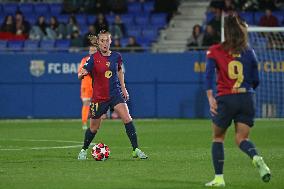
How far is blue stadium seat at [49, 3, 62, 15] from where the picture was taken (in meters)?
33.2

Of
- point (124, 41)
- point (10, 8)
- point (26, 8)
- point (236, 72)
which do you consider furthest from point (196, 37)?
point (236, 72)

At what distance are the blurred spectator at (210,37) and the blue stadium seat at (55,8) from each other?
24.6 feet

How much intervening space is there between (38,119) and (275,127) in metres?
9.11

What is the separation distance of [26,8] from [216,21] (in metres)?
8.71

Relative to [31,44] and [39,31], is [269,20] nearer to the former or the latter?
[39,31]

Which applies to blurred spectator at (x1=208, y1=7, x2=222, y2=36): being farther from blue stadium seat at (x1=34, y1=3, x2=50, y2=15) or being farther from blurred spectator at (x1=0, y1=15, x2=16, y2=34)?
blue stadium seat at (x1=34, y1=3, x2=50, y2=15)

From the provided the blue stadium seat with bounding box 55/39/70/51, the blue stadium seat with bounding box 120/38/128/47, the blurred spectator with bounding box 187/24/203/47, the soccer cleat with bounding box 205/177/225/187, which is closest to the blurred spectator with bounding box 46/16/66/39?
the blue stadium seat with bounding box 55/39/70/51

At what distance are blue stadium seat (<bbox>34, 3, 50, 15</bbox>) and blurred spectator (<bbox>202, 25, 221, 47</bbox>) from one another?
7.94 metres

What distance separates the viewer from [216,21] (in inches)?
1132

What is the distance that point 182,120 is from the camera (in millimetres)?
27531

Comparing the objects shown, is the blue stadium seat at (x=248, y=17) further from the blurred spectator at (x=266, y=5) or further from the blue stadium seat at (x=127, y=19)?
the blue stadium seat at (x=127, y=19)

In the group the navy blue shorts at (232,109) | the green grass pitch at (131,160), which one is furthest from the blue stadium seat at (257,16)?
the navy blue shorts at (232,109)

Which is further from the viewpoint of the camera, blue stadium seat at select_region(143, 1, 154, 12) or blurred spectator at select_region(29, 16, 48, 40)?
blue stadium seat at select_region(143, 1, 154, 12)

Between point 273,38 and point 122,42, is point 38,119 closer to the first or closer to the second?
point 122,42
